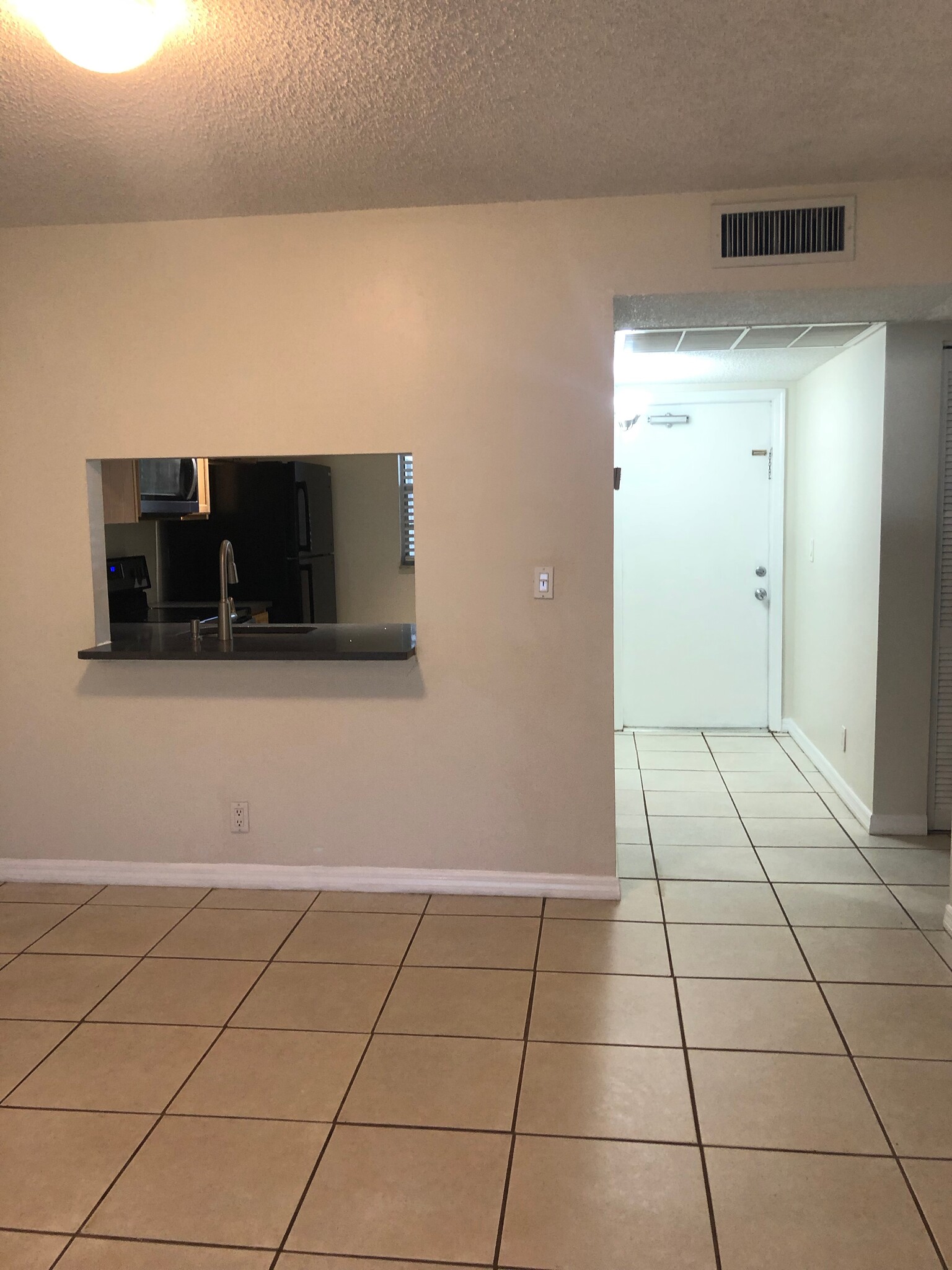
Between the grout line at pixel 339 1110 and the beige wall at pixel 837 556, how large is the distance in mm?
2210

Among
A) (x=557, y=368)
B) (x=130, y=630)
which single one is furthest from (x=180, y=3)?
(x=130, y=630)

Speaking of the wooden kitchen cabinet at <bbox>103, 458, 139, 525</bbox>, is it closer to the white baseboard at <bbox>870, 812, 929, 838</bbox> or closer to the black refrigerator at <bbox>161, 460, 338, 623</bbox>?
the black refrigerator at <bbox>161, 460, 338, 623</bbox>

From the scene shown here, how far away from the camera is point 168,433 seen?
3350mm

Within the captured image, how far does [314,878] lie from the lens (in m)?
3.46

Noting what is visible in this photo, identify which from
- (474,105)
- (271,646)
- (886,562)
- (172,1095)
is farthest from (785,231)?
(172,1095)

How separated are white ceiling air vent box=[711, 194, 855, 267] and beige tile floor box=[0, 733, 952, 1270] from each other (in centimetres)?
215

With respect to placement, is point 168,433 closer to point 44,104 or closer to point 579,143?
point 44,104

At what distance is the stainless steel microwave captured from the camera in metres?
3.68

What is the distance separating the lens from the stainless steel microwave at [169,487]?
3.68 meters

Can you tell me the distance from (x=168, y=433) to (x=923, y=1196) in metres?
3.06

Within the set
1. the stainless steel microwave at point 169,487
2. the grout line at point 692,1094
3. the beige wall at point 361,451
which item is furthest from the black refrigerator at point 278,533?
the grout line at point 692,1094

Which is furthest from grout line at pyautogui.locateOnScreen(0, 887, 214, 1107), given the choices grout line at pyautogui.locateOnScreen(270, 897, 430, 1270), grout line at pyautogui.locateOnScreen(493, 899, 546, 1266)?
grout line at pyautogui.locateOnScreen(493, 899, 546, 1266)

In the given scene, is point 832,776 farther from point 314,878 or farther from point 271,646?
point 271,646

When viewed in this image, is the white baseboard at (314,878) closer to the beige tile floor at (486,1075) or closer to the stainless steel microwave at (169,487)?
the beige tile floor at (486,1075)
